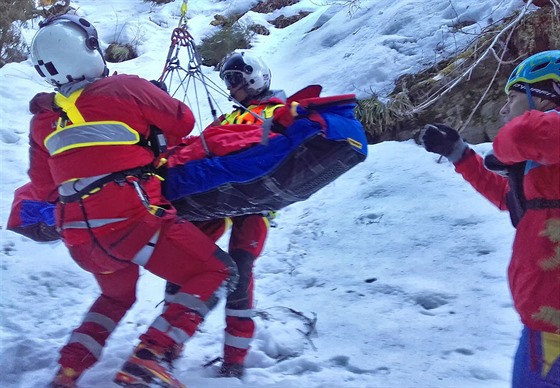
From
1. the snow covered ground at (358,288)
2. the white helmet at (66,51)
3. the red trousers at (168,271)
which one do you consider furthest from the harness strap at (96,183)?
the snow covered ground at (358,288)

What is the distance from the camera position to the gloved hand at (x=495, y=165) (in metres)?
2.21

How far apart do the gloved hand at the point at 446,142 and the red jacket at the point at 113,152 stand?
1106 millimetres

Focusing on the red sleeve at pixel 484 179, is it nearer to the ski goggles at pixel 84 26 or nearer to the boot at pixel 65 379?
the ski goggles at pixel 84 26

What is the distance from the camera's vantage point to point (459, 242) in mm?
3994

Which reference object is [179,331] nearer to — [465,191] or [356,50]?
[465,191]

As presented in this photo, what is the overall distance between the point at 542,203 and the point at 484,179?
478 millimetres

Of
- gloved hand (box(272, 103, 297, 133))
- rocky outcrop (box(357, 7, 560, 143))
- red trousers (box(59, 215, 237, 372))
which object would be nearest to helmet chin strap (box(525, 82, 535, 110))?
gloved hand (box(272, 103, 297, 133))

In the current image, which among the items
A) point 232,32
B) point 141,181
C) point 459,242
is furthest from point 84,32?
point 232,32

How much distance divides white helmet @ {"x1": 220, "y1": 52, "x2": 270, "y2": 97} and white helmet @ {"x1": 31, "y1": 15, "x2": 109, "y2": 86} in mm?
1255

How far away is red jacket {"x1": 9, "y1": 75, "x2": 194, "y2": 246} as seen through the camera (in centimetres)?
232

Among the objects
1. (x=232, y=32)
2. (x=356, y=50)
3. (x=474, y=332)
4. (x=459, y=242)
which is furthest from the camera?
(x=232, y=32)

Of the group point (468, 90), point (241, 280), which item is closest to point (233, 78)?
point (241, 280)

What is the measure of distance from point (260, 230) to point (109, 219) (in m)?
0.99

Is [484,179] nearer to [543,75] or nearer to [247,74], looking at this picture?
[543,75]
